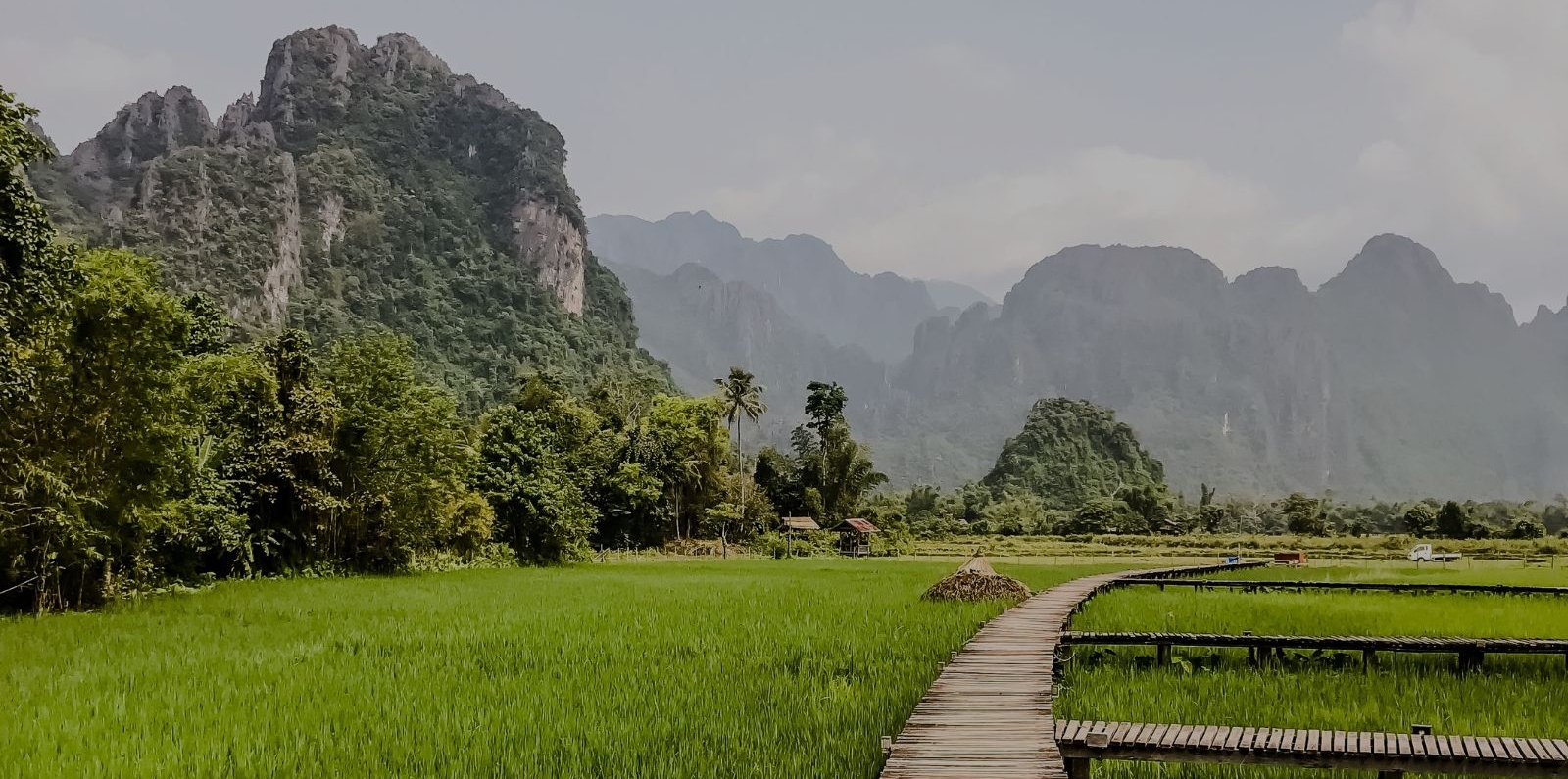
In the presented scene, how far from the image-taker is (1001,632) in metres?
11.5

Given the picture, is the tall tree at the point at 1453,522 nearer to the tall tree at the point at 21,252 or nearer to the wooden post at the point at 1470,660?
the wooden post at the point at 1470,660

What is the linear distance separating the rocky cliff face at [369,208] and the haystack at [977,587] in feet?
274

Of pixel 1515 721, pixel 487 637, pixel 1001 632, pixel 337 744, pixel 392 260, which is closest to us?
pixel 337 744

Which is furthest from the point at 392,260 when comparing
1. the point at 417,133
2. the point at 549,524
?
the point at 549,524

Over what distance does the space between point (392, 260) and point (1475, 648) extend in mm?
124689

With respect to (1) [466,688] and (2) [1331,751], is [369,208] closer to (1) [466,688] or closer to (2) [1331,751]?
(1) [466,688]

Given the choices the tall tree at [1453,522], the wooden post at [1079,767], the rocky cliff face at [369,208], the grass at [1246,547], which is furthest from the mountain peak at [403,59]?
the wooden post at [1079,767]

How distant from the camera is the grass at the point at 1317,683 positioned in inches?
303

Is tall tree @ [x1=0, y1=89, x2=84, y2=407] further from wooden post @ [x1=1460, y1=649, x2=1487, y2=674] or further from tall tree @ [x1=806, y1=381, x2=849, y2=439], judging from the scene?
tall tree @ [x1=806, y1=381, x2=849, y2=439]

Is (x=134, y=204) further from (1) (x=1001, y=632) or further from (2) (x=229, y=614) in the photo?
(1) (x=1001, y=632)

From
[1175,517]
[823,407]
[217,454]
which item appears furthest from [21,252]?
[1175,517]

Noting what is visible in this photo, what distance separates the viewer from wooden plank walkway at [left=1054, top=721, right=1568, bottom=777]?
545 cm

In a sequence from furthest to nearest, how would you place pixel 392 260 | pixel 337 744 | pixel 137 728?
pixel 392 260, pixel 137 728, pixel 337 744

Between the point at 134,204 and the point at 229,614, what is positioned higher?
the point at 134,204
